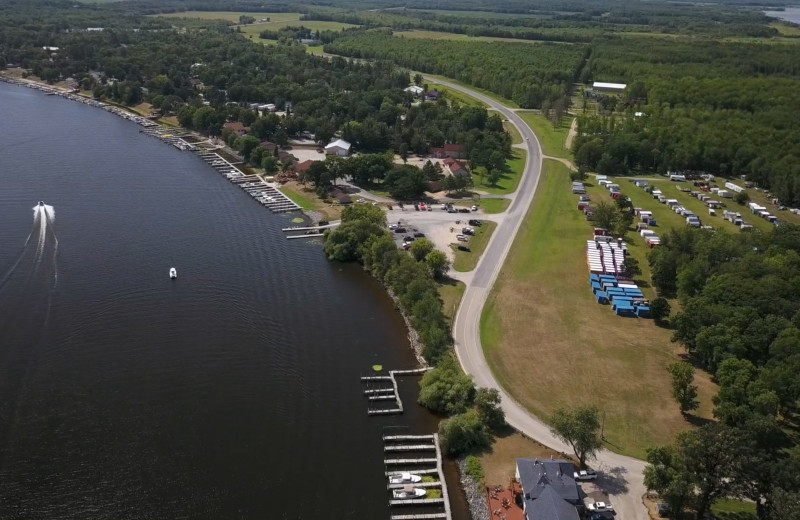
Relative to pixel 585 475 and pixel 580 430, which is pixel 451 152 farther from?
pixel 585 475

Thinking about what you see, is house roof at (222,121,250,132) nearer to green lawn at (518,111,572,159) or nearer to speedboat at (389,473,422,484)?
green lawn at (518,111,572,159)

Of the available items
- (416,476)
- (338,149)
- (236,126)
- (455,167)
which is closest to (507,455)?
(416,476)

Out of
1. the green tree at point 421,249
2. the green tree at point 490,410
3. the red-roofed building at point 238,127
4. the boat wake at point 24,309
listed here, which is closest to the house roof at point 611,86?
the red-roofed building at point 238,127

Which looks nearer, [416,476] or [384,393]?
[416,476]

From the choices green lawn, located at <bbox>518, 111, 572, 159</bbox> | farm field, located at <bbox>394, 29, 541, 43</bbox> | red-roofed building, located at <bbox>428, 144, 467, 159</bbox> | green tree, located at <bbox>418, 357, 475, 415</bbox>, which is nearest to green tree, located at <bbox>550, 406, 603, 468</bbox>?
green tree, located at <bbox>418, 357, 475, 415</bbox>

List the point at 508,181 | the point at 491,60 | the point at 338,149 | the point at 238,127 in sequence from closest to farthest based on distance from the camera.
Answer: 1. the point at 508,181
2. the point at 338,149
3. the point at 238,127
4. the point at 491,60

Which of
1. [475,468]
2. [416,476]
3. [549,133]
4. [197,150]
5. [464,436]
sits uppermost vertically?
[549,133]

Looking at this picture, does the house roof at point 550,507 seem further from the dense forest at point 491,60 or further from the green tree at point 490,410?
the dense forest at point 491,60
